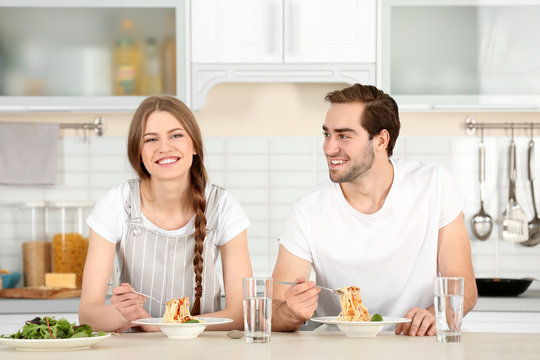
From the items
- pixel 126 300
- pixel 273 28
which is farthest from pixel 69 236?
pixel 126 300

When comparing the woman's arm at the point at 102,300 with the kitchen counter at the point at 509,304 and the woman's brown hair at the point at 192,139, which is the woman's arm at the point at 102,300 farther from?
the kitchen counter at the point at 509,304

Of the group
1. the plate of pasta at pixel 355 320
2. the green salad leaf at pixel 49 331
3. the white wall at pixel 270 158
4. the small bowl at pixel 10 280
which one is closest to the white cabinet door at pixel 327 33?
the white wall at pixel 270 158

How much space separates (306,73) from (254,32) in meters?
0.28

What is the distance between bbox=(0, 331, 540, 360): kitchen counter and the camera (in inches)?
59.8

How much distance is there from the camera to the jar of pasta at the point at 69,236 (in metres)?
3.47

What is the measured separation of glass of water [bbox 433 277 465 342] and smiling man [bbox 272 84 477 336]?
2.00ft

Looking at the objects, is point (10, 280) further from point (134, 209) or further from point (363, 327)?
point (363, 327)

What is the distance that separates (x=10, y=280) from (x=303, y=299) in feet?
6.53

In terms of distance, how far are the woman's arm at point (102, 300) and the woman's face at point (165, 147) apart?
0.25m

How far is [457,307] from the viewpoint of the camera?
1.68 metres

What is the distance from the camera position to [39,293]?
3.22m

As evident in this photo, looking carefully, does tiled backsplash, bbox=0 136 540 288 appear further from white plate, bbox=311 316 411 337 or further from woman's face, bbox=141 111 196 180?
white plate, bbox=311 316 411 337

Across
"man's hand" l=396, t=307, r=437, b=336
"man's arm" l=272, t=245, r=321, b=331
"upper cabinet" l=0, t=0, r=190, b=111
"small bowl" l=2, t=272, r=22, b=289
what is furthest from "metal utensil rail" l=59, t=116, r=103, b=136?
"man's hand" l=396, t=307, r=437, b=336

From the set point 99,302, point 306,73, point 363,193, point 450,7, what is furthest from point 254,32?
point 99,302
